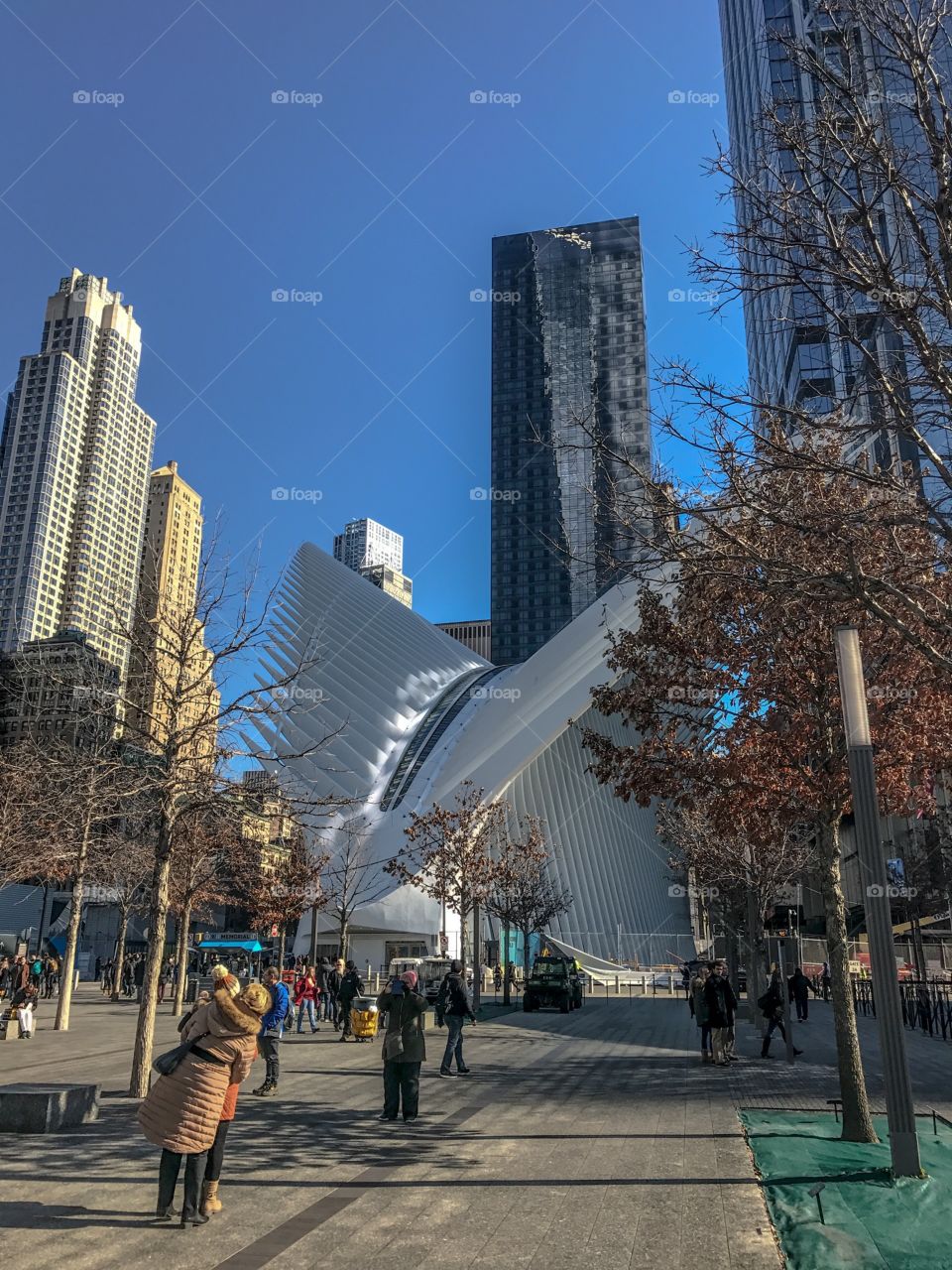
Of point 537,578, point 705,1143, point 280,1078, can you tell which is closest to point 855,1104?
point 705,1143

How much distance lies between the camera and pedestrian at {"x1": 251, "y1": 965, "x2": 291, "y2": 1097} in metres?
12.0

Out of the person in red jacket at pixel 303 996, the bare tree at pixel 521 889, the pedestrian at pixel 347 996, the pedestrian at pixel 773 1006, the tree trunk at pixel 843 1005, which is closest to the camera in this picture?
the tree trunk at pixel 843 1005

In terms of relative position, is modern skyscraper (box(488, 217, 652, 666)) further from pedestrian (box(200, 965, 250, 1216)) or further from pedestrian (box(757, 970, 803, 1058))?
pedestrian (box(200, 965, 250, 1216))

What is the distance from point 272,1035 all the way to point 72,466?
141m

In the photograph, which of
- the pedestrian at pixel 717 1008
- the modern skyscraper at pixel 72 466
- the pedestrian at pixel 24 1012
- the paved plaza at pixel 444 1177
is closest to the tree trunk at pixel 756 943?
the pedestrian at pixel 717 1008

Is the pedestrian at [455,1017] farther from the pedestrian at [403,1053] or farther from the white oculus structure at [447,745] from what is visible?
the white oculus structure at [447,745]

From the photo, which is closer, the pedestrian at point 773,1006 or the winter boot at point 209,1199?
the winter boot at point 209,1199

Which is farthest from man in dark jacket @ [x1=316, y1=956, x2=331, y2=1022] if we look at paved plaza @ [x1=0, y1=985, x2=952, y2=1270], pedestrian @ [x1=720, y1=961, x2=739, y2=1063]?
pedestrian @ [x1=720, y1=961, x2=739, y2=1063]

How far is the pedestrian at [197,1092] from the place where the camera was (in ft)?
20.2

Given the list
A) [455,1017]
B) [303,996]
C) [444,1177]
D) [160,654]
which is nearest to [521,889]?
[303,996]

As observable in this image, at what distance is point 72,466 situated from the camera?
5453 inches

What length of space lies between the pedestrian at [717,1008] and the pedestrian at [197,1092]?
11.0 metres

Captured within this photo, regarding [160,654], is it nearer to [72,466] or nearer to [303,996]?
[303,996]

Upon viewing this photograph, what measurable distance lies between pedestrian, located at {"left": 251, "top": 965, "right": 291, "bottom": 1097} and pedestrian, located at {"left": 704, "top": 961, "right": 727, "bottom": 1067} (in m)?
6.98
